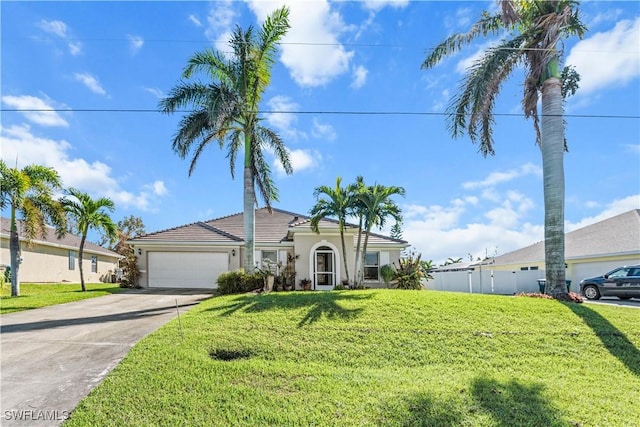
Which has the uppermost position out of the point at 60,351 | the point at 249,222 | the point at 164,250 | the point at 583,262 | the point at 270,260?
the point at 249,222

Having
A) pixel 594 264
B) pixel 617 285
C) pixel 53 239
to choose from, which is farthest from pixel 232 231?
pixel 594 264

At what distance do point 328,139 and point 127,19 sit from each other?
290 inches

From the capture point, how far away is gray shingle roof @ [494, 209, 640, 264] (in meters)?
20.0

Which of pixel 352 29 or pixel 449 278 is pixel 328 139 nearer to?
pixel 352 29

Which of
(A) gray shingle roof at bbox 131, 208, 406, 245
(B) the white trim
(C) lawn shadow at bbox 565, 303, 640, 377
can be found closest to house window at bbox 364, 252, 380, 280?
(A) gray shingle roof at bbox 131, 208, 406, 245

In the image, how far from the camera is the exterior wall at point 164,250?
19562 mm

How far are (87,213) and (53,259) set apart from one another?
10.1 m

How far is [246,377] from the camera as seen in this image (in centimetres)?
573

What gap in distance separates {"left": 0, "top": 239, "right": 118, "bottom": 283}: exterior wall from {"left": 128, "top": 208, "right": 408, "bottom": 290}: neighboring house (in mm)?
7621

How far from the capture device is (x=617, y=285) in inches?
646

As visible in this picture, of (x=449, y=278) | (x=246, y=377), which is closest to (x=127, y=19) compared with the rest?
(x=246, y=377)

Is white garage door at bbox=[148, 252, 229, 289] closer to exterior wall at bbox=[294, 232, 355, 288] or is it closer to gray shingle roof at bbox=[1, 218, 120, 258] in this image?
exterior wall at bbox=[294, 232, 355, 288]

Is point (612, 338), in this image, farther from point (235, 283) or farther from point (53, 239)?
point (53, 239)

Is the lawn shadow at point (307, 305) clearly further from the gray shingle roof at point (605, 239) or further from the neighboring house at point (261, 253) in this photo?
the gray shingle roof at point (605, 239)
